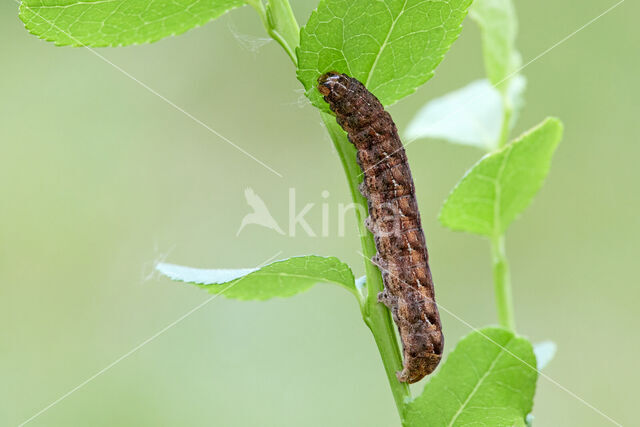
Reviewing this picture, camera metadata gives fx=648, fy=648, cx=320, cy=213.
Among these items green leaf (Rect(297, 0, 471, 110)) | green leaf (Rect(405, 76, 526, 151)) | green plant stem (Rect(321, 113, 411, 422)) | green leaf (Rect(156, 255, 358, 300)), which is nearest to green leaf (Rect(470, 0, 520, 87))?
green leaf (Rect(405, 76, 526, 151))

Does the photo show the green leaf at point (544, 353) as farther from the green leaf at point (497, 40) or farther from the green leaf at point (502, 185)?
the green leaf at point (497, 40)

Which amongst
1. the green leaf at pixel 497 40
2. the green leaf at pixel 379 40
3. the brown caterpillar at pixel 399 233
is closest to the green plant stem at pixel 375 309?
the green leaf at pixel 379 40

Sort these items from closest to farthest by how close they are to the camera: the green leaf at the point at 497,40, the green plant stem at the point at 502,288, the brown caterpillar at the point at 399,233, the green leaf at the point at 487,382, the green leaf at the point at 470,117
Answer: the green leaf at the point at 487,382 < the green plant stem at the point at 502,288 < the brown caterpillar at the point at 399,233 < the green leaf at the point at 497,40 < the green leaf at the point at 470,117

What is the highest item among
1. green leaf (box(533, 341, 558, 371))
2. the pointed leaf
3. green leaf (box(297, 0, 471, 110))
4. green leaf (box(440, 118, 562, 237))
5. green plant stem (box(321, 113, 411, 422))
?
the pointed leaf

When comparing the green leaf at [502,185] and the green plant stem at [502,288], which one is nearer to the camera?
the green leaf at [502,185]

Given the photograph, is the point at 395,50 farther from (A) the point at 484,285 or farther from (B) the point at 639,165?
(B) the point at 639,165

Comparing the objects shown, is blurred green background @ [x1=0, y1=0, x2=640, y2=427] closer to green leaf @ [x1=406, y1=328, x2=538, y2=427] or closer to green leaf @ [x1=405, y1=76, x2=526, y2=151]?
green leaf @ [x1=405, y1=76, x2=526, y2=151]
